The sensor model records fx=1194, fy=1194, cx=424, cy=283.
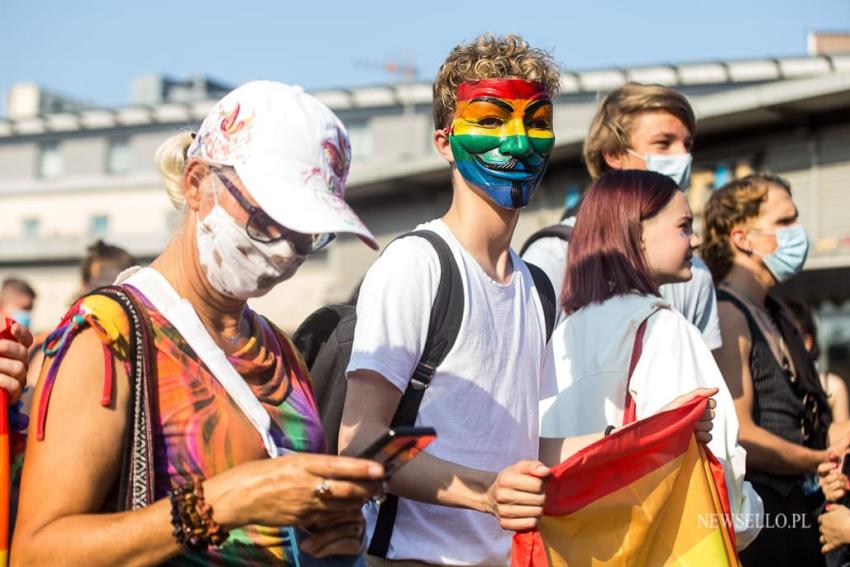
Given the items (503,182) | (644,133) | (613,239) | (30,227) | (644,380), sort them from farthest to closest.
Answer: (30,227), (644,133), (613,239), (644,380), (503,182)

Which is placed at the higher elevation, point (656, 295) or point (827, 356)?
point (656, 295)

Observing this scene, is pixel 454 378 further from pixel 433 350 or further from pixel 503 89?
pixel 503 89

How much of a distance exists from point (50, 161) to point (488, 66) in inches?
2384

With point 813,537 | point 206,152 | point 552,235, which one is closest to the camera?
point 206,152

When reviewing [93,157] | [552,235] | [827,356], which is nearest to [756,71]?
[827,356]

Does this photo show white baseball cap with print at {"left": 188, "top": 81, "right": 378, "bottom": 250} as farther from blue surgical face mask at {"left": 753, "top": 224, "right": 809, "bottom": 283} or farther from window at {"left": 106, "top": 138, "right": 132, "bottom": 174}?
window at {"left": 106, "top": 138, "right": 132, "bottom": 174}

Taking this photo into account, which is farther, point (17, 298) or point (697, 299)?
point (17, 298)

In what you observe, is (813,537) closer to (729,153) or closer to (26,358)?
(26,358)

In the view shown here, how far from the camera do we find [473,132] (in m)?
3.70

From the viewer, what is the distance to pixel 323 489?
222 cm

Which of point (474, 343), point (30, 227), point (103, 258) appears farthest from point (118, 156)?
point (474, 343)

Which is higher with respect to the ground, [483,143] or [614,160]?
[483,143]

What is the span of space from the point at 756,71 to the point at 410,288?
3938 cm

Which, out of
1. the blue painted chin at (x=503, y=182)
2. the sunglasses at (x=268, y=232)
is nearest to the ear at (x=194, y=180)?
the sunglasses at (x=268, y=232)
